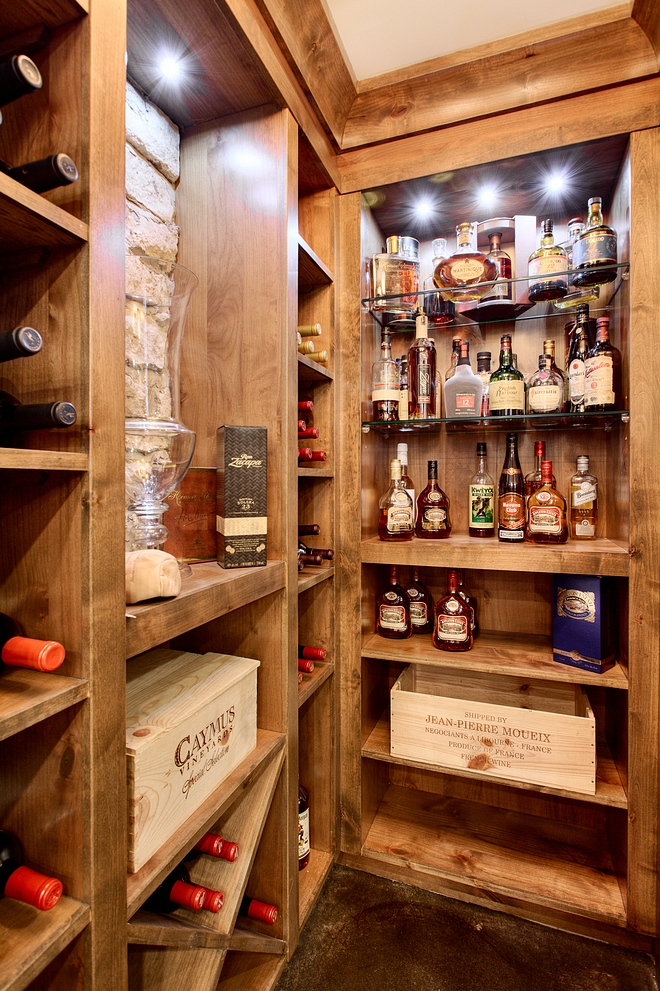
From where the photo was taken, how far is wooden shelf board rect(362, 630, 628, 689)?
139 cm

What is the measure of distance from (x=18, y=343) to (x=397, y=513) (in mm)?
1266

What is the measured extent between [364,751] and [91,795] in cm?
112

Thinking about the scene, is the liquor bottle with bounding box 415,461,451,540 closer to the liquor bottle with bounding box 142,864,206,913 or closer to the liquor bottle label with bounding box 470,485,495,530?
the liquor bottle label with bounding box 470,485,495,530

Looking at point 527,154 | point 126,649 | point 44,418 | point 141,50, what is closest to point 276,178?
point 141,50

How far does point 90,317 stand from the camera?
2.07 feet

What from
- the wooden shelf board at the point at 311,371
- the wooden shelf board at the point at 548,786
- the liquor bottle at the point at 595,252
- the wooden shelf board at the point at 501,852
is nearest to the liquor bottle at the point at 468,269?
the liquor bottle at the point at 595,252

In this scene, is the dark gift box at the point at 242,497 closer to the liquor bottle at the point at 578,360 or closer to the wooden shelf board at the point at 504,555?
the wooden shelf board at the point at 504,555

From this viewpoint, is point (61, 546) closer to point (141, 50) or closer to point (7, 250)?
point (7, 250)

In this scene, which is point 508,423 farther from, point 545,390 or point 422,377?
point 422,377

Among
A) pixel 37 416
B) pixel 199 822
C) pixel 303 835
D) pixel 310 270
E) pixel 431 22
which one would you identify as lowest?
pixel 303 835

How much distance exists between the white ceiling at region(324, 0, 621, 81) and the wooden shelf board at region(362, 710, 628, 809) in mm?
1944

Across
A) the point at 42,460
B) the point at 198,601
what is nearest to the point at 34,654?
the point at 42,460

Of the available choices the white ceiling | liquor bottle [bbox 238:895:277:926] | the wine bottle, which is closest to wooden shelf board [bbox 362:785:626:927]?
the wine bottle

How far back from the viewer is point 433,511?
170cm
